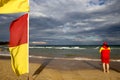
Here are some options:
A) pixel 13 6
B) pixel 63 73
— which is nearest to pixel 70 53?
pixel 63 73

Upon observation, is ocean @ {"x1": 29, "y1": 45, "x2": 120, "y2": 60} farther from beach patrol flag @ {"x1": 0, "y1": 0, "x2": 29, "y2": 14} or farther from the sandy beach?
beach patrol flag @ {"x1": 0, "y1": 0, "x2": 29, "y2": 14}

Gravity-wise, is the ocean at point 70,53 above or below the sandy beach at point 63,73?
above

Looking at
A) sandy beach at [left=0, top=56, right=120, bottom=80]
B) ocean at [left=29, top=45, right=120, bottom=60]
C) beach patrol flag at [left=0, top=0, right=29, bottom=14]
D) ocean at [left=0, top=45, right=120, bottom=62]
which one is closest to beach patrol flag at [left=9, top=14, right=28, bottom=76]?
beach patrol flag at [left=0, top=0, right=29, bottom=14]

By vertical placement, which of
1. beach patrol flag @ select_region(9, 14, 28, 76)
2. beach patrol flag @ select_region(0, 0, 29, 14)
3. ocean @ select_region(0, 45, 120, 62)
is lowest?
ocean @ select_region(0, 45, 120, 62)

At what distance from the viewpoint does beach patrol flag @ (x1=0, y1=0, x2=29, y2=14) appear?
23.9 feet

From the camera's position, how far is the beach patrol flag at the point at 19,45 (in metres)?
7.32

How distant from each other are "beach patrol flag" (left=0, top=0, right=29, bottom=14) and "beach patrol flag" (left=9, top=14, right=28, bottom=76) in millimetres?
301

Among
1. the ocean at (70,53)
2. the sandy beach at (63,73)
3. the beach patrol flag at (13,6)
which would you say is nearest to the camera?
the beach patrol flag at (13,6)

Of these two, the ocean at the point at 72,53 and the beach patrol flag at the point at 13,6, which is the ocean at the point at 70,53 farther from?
the beach patrol flag at the point at 13,6

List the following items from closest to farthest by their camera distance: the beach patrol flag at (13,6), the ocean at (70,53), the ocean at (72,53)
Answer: the beach patrol flag at (13,6)
the ocean at (70,53)
the ocean at (72,53)

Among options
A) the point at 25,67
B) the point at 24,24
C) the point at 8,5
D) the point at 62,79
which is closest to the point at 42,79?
the point at 62,79

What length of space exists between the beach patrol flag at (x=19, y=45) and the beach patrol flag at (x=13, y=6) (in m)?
0.30

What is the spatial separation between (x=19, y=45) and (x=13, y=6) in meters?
1.45

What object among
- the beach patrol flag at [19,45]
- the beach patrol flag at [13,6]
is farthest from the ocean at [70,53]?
the beach patrol flag at [13,6]
